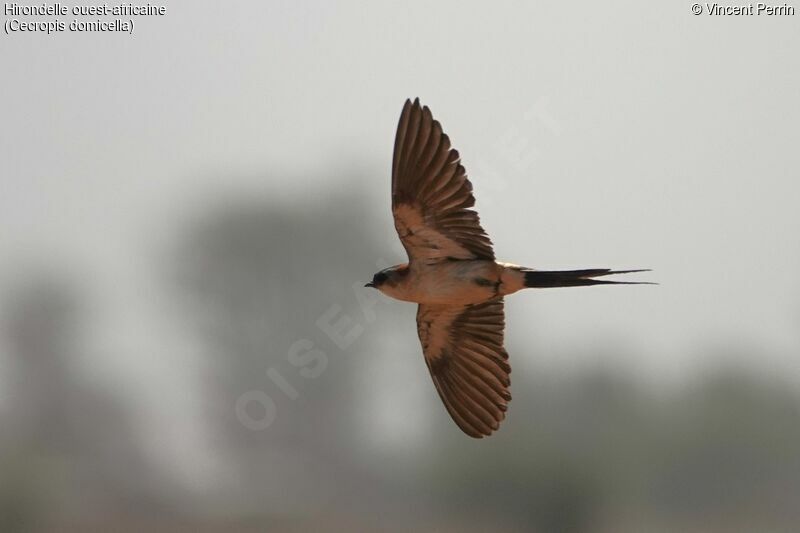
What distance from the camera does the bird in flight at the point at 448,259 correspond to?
2891mm

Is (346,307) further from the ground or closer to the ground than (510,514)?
further from the ground

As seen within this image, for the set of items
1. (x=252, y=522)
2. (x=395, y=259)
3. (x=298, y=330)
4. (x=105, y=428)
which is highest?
(x=395, y=259)

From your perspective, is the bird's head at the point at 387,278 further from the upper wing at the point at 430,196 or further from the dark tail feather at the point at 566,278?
the dark tail feather at the point at 566,278

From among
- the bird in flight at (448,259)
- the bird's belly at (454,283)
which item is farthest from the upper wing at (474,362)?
the bird's belly at (454,283)

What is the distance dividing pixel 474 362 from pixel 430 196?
1.82ft

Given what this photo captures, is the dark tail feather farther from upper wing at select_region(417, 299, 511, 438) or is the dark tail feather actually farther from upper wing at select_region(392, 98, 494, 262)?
upper wing at select_region(417, 299, 511, 438)

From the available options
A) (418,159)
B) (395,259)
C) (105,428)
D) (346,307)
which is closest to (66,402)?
(105,428)

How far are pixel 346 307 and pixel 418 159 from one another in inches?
229

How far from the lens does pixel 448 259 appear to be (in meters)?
3.02

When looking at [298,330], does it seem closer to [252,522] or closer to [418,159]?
[252,522]

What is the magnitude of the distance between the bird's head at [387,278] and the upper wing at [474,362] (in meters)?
0.29

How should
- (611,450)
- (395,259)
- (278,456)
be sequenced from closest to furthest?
1. (395,259)
2. (611,450)
3. (278,456)

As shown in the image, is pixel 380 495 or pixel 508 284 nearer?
pixel 508 284

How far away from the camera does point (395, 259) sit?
765 cm
